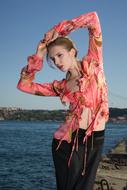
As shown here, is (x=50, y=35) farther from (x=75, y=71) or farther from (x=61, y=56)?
(x=75, y=71)

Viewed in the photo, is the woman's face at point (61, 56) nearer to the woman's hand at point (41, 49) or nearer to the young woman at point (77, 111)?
the young woman at point (77, 111)

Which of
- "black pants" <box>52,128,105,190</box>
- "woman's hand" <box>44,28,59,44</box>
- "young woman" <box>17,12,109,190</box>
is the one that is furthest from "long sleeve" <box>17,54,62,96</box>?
"black pants" <box>52,128,105,190</box>

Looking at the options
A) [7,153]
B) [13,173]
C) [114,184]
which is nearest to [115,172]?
[114,184]

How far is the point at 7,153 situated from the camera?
197 ft

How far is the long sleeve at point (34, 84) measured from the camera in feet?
11.7

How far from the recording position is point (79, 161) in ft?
11.0

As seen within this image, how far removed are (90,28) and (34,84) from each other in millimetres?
709

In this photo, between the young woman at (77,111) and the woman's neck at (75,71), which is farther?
the woman's neck at (75,71)

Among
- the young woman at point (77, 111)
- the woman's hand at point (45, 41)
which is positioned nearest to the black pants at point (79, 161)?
the young woman at point (77, 111)

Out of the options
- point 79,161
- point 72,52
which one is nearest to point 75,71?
point 72,52

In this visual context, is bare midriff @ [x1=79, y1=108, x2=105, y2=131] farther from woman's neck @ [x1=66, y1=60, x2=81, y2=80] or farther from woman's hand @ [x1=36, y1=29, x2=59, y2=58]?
woman's hand @ [x1=36, y1=29, x2=59, y2=58]

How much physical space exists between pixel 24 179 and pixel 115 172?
27.9 m

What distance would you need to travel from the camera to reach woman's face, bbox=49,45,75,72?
3348 millimetres

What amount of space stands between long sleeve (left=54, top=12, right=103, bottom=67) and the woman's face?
7.1 inches
